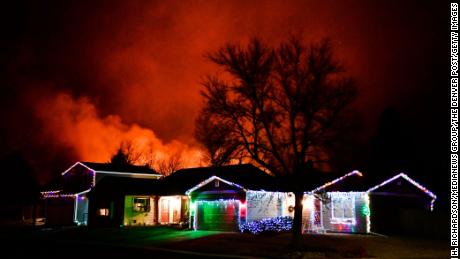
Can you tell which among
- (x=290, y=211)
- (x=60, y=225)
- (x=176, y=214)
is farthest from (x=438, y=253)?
(x=60, y=225)

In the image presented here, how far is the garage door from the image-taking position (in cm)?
3719

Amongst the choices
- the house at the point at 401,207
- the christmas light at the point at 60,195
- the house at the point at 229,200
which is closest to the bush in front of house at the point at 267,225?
the house at the point at 229,200

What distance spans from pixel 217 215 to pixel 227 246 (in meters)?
9.69

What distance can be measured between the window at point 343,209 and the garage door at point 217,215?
23.0 feet

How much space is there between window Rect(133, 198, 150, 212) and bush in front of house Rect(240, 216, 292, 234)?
45.4 feet

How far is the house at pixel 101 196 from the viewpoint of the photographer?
4616cm

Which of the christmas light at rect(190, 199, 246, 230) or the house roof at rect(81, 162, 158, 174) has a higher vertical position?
the house roof at rect(81, 162, 158, 174)

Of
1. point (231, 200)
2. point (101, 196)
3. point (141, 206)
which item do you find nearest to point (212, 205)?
point (231, 200)

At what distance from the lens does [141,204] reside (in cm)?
4675

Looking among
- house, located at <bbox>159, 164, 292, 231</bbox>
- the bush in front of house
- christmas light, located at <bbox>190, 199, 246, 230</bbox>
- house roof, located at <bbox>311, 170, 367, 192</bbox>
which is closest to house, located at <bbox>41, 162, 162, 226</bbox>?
house, located at <bbox>159, 164, 292, 231</bbox>

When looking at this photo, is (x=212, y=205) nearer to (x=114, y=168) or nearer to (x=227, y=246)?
(x=227, y=246)

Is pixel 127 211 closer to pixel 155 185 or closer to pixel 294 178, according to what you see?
pixel 155 185

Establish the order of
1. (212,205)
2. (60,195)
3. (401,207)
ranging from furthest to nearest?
(60,195), (212,205), (401,207)

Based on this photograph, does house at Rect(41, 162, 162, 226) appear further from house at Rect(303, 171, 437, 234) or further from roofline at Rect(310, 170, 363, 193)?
roofline at Rect(310, 170, 363, 193)
